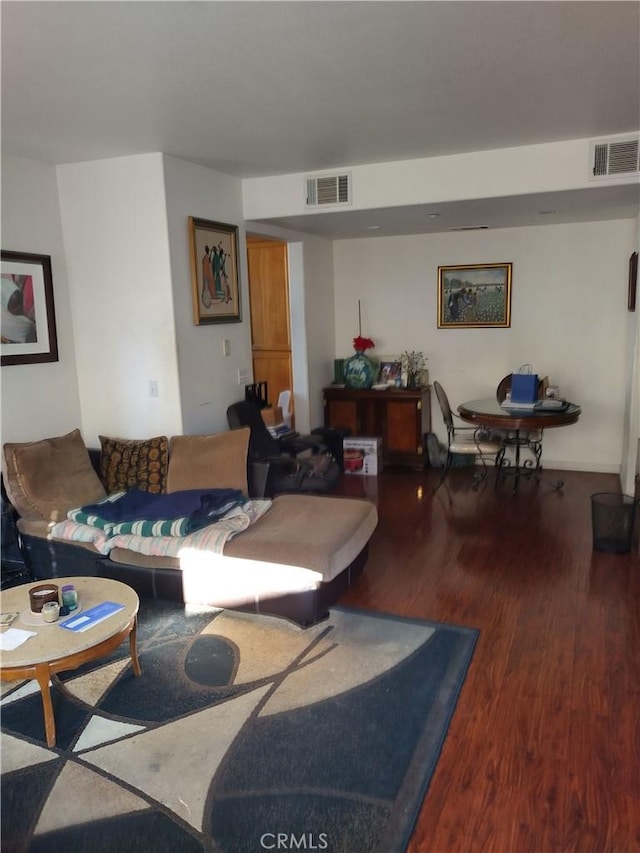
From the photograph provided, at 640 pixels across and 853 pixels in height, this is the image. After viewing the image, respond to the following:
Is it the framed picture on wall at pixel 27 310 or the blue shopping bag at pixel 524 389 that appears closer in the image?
the framed picture on wall at pixel 27 310

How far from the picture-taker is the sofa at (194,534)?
3102 mm

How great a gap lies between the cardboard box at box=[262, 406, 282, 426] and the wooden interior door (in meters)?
0.58

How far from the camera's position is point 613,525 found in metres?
3.96

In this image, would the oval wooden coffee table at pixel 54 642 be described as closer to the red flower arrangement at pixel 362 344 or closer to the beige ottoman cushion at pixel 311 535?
the beige ottoman cushion at pixel 311 535

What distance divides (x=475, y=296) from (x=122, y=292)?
3353 millimetres

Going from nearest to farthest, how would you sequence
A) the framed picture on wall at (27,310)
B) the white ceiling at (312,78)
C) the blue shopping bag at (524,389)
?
the white ceiling at (312,78), the framed picture on wall at (27,310), the blue shopping bag at (524,389)

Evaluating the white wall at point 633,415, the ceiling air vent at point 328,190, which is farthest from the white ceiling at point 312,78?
the white wall at point 633,415

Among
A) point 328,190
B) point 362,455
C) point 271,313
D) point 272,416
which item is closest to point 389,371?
point 362,455

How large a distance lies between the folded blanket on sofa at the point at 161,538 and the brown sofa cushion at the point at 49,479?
15cm

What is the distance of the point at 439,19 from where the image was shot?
7.14 ft

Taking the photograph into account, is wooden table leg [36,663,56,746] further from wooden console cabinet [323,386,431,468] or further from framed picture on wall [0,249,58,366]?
wooden console cabinet [323,386,431,468]

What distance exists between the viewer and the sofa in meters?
3.10

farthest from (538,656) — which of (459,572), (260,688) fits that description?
(260,688)

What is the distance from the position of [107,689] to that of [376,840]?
134 centimetres
